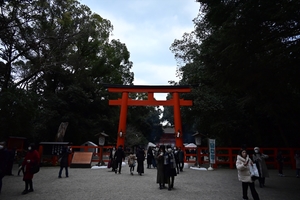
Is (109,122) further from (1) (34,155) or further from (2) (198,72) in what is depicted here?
(1) (34,155)

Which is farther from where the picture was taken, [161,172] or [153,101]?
[153,101]

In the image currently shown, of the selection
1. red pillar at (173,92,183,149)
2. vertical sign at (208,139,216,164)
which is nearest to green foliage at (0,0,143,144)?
red pillar at (173,92,183,149)

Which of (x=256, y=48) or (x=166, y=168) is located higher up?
(x=256, y=48)

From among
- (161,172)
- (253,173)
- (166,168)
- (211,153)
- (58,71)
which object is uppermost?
(58,71)

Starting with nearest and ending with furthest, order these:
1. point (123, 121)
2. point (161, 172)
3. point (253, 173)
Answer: point (253, 173) → point (161, 172) → point (123, 121)

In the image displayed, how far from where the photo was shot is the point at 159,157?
24.3 feet

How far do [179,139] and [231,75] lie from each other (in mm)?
9012

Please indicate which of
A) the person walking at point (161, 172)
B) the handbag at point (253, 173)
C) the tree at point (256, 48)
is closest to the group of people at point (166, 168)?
the person walking at point (161, 172)

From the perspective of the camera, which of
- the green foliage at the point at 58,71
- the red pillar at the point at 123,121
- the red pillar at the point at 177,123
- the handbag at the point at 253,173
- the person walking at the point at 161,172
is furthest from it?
the red pillar at the point at 123,121

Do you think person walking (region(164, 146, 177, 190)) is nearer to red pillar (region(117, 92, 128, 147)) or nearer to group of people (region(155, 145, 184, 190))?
group of people (region(155, 145, 184, 190))

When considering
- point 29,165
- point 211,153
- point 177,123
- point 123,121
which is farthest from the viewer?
point 123,121

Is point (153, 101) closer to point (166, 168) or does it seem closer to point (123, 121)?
point (123, 121)

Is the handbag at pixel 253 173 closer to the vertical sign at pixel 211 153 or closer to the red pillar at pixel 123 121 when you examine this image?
the vertical sign at pixel 211 153

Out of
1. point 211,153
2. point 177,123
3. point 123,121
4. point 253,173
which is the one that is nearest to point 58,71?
point 123,121
